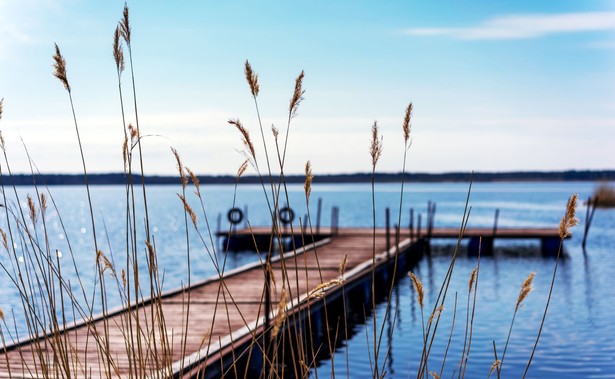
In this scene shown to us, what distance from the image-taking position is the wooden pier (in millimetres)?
2859

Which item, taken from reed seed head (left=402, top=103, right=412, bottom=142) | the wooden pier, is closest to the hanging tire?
the wooden pier

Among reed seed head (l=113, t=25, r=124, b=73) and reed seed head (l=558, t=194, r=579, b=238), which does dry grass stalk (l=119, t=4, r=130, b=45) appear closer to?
reed seed head (l=113, t=25, r=124, b=73)

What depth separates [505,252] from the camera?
27.4 m

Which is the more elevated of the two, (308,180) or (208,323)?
(308,180)

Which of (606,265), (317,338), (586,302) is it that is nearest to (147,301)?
(317,338)

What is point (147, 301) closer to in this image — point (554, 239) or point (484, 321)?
point (484, 321)

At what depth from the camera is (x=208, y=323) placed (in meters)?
8.69

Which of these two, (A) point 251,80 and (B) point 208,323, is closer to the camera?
(A) point 251,80

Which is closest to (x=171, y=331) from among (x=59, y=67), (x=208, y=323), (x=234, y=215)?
(x=208, y=323)

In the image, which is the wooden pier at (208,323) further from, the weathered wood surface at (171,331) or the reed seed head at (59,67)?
the reed seed head at (59,67)

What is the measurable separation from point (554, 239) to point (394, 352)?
14.2 meters

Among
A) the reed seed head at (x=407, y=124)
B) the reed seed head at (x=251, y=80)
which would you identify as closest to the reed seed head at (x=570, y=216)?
the reed seed head at (x=407, y=124)

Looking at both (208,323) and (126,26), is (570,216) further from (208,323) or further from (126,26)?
(208,323)

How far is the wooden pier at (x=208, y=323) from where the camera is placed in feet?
9.38
